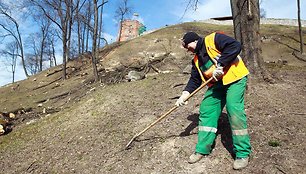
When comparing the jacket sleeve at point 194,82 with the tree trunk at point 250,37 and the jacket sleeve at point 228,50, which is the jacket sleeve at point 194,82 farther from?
the tree trunk at point 250,37

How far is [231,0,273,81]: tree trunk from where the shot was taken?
5.61 m

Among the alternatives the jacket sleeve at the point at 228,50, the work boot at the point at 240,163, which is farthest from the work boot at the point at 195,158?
the jacket sleeve at the point at 228,50

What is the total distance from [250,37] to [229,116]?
8.40 feet

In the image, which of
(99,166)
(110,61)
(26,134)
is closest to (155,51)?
(110,61)

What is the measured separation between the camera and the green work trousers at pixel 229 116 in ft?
11.6

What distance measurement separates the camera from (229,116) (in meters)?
3.63

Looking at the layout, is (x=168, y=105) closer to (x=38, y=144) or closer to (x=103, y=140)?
(x=103, y=140)

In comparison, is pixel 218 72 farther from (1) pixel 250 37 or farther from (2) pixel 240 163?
(1) pixel 250 37

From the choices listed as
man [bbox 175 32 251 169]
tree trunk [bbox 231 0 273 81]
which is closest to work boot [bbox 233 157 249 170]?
man [bbox 175 32 251 169]

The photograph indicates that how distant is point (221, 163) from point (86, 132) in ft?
9.16

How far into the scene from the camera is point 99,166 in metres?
4.34

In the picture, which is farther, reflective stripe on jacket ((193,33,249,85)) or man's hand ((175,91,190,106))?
man's hand ((175,91,190,106))

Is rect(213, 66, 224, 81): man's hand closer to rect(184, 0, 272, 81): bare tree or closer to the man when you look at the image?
the man

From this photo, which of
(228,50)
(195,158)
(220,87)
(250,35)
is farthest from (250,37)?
Answer: (195,158)
